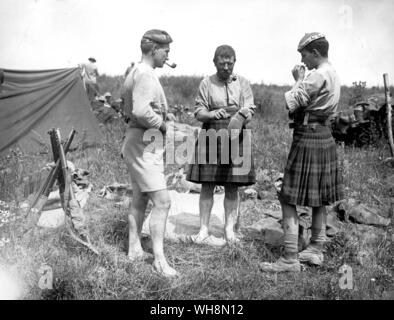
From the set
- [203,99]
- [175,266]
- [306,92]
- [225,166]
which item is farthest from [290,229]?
[203,99]

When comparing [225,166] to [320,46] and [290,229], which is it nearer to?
[290,229]

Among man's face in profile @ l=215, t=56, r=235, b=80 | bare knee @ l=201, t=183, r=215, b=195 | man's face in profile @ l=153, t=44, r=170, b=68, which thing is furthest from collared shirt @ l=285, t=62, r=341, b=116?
bare knee @ l=201, t=183, r=215, b=195

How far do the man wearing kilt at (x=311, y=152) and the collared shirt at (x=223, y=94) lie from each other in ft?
1.91

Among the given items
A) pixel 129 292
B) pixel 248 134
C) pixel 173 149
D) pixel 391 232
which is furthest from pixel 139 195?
pixel 173 149

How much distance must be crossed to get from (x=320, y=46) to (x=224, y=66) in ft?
2.82

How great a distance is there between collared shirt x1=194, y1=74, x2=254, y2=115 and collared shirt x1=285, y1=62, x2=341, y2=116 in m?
0.67

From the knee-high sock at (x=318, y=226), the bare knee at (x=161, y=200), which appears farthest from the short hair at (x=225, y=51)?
the knee-high sock at (x=318, y=226)

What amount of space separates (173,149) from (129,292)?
4966mm

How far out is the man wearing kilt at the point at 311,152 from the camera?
3.33 meters

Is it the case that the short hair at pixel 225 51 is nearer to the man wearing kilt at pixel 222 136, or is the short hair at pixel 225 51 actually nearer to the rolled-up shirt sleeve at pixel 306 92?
the man wearing kilt at pixel 222 136

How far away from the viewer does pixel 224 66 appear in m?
3.79

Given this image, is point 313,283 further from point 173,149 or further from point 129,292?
point 173,149
